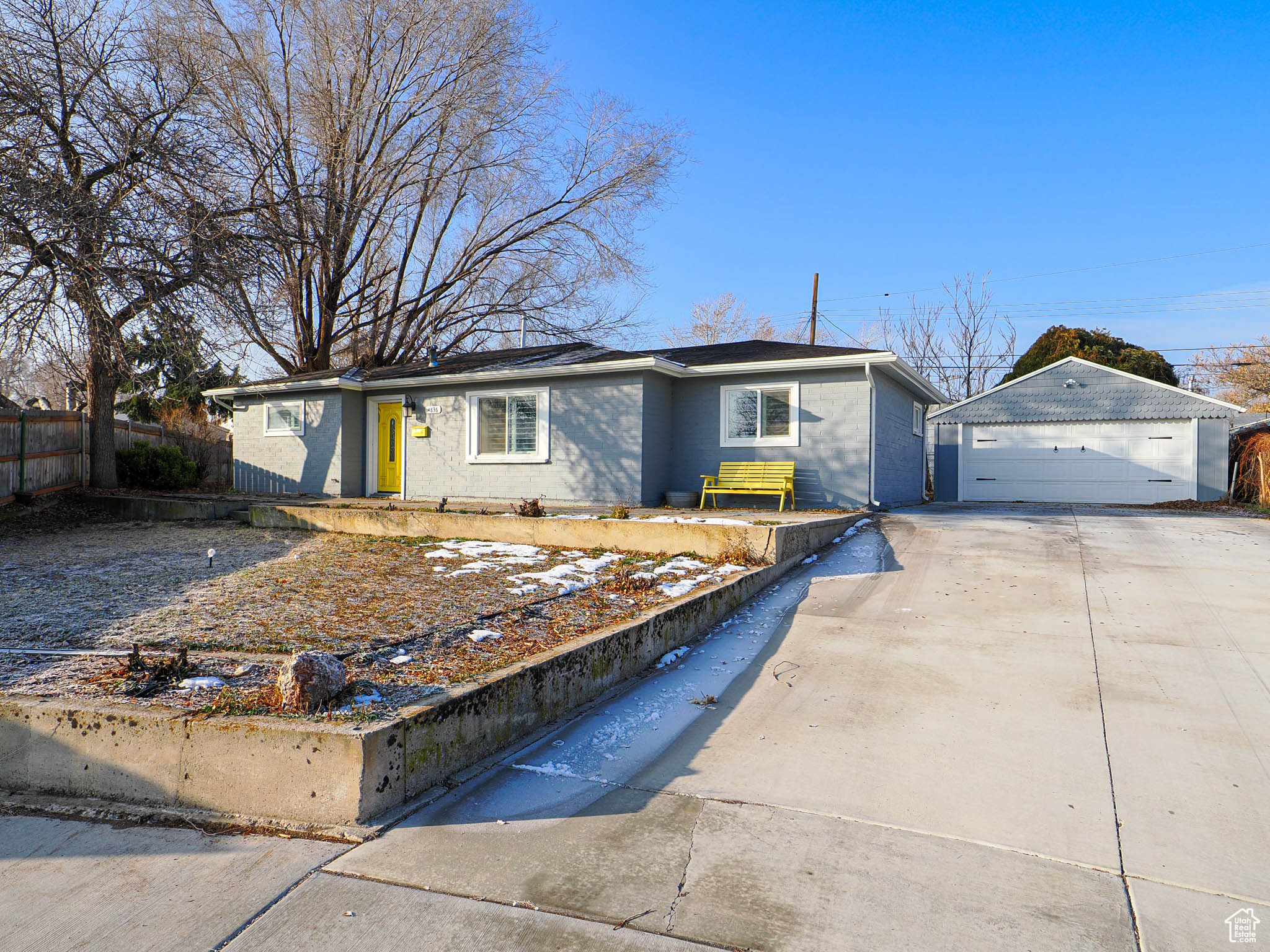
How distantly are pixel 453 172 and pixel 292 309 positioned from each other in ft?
18.1

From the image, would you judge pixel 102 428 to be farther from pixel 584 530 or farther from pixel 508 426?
pixel 584 530

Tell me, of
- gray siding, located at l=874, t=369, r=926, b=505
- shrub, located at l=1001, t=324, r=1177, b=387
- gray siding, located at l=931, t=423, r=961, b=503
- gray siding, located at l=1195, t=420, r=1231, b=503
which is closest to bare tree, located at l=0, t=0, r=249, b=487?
gray siding, located at l=874, t=369, r=926, b=505

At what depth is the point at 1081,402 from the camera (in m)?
16.6

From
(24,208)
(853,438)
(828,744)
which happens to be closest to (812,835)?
(828,744)

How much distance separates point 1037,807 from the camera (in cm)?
315

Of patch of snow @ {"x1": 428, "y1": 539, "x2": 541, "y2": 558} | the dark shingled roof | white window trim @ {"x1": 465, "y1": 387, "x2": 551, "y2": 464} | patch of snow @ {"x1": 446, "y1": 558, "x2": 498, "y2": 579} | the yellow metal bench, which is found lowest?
patch of snow @ {"x1": 446, "y1": 558, "x2": 498, "y2": 579}

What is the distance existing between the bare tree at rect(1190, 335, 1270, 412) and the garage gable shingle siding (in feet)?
49.7

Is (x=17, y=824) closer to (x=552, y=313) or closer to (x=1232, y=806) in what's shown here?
(x=1232, y=806)

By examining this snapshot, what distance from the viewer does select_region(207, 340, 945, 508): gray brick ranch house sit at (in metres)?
12.3

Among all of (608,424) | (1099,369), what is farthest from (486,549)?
(1099,369)

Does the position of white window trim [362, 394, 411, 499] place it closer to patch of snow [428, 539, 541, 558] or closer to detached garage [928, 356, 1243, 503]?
patch of snow [428, 539, 541, 558]

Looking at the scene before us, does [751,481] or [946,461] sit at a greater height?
[946,461]

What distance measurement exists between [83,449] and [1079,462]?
20.4 meters

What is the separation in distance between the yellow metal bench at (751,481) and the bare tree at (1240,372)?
24395 mm
